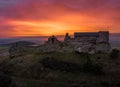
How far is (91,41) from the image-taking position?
125 meters

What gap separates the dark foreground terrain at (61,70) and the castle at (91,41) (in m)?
5.63

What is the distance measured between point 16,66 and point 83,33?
3978 centimetres

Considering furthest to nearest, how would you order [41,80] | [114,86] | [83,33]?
[83,33]
[41,80]
[114,86]

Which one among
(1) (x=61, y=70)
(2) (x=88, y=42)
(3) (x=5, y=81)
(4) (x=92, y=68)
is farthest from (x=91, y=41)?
(3) (x=5, y=81)

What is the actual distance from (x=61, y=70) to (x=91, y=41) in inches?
1115

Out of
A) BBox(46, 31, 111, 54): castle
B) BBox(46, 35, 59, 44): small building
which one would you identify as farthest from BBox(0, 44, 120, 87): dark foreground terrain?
BBox(46, 35, 59, 44): small building

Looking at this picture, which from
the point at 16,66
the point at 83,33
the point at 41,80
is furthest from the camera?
the point at 83,33

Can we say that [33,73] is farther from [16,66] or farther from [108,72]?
[108,72]

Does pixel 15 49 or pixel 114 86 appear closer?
pixel 114 86

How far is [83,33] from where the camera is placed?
428 feet

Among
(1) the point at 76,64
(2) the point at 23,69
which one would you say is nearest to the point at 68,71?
(1) the point at 76,64

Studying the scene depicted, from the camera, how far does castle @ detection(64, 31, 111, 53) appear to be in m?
120

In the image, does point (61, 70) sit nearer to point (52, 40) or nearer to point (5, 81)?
point (5, 81)

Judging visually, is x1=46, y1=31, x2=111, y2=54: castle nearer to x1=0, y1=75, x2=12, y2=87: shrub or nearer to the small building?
the small building
